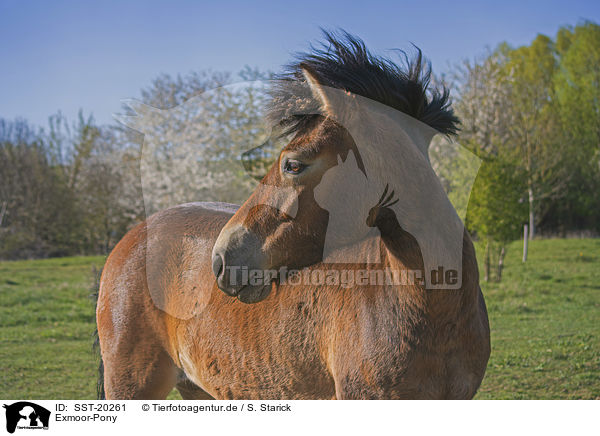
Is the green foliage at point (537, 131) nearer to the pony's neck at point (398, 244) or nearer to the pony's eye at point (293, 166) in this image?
the pony's neck at point (398, 244)

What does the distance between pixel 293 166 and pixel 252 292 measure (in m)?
0.56

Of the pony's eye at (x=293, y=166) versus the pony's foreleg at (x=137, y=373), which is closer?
the pony's eye at (x=293, y=166)

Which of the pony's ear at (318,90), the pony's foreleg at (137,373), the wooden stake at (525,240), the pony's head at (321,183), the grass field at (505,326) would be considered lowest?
the grass field at (505,326)

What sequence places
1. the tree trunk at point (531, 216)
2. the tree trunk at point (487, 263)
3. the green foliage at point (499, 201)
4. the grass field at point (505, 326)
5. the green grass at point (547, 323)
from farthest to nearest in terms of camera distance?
the tree trunk at point (487, 263) → the tree trunk at point (531, 216) → the green foliage at point (499, 201) → the grass field at point (505, 326) → the green grass at point (547, 323)

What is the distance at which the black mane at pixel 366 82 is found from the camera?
191 centimetres

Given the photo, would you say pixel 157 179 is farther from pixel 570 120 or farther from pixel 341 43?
pixel 570 120

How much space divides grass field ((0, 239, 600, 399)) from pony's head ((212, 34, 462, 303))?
3.82m

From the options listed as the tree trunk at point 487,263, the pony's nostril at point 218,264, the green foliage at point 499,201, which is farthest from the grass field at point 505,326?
the pony's nostril at point 218,264

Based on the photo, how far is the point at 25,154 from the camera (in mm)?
11883

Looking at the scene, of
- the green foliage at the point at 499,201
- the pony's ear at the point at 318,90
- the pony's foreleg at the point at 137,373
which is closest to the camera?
the pony's ear at the point at 318,90

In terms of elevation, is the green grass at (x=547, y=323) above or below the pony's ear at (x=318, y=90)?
below

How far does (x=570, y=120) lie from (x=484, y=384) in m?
4.76
